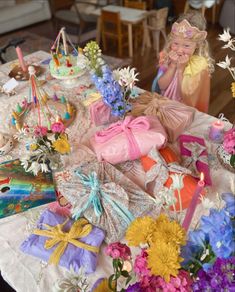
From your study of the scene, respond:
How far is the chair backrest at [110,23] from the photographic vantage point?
368cm

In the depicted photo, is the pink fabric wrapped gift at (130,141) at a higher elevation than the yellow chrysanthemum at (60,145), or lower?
lower

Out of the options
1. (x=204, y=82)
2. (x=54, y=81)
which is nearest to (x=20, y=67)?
(x=54, y=81)

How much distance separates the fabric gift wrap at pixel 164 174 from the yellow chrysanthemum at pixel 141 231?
43 cm

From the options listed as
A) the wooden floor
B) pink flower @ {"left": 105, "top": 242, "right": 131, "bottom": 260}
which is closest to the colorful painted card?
pink flower @ {"left": 105, "top": 242, "right": 131, "bottom": 260}

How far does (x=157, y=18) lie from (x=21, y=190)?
314cm

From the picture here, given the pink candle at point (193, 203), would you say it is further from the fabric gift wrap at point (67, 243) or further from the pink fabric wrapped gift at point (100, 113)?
the pink fabric wrapped gift at point (100, 113)

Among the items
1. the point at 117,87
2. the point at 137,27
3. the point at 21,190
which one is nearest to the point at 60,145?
the point at 21,190

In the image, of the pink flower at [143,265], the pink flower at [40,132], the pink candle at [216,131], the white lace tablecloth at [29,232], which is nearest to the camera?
the pink flower at [143,265]

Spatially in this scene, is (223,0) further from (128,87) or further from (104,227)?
(104,227)

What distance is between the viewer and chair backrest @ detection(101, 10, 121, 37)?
145 inches

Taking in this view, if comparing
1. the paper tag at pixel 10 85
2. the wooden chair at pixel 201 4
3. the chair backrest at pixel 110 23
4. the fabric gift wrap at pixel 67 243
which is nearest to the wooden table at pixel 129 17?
the chair backrest at pixel 110 23

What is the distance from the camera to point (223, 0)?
4.71 meters

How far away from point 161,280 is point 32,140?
25.8 inches

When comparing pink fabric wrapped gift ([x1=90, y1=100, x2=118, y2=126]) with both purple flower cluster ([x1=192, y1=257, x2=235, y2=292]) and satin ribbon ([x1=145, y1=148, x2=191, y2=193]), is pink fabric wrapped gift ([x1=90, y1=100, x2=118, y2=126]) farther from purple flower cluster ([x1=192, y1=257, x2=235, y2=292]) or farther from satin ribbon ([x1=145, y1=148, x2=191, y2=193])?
purple flower cluster ([x1=192, y1=257, x2=235, y2=292])
